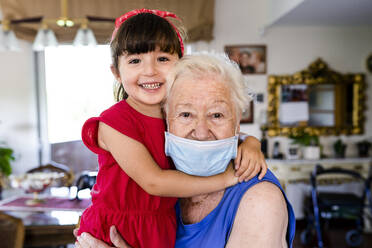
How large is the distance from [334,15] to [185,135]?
365 cm

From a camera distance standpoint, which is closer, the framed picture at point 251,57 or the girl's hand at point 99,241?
the girl's hand at point 99,241

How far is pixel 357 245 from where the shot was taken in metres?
3.71

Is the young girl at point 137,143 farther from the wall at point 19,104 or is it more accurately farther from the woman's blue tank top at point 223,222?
the wall at point 19,104

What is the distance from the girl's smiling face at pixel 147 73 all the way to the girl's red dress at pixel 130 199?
0.24 feet

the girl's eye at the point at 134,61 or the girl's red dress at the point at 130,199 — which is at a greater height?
the girl's eye at the point at 134,61

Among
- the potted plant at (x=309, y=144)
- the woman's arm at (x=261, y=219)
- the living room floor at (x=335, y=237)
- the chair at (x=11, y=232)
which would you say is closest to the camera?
the woman's arm at (x=261, y=219)

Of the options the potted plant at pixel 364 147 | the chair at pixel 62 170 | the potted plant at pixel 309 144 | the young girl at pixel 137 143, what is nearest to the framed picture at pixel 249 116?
the potted plant at pixel 309 144

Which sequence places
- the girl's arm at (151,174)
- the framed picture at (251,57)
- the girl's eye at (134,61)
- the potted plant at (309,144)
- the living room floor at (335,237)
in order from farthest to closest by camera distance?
1. the framed picture at (251,57)
2. the potted plant at (309,144)
3. the living room floor at (335,237)
4. the girl's eye at (134,61)
5. the girl's arm at (151,174)

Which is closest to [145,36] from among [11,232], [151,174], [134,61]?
[134,61]

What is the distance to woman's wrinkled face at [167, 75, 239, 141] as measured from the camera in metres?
0.96

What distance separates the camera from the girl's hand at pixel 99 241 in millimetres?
1035

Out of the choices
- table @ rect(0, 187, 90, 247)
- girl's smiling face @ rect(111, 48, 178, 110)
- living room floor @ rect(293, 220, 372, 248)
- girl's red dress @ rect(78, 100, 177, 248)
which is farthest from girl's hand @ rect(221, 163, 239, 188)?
living room floor @ rect(293, 220, 372, 248)

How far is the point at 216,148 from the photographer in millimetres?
965

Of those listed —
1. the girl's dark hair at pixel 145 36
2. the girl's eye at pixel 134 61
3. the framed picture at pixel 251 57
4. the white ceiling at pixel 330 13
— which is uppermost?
the white ceiling at pixel 330 13
